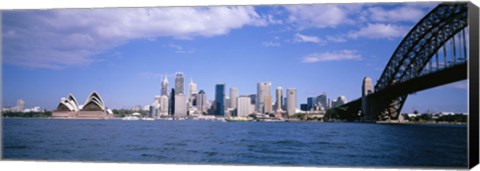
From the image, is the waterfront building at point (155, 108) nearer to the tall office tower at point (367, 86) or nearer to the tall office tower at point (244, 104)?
the tall office tower at point (244, 104)

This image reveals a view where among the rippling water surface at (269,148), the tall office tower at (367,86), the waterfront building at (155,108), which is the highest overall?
the tall office tower at (367,86)

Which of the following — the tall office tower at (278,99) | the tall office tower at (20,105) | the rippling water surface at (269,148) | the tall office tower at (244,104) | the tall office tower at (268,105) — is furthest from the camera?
the tall office tower at (244,104)

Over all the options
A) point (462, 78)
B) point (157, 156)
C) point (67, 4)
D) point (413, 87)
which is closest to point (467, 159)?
point (462, 78)

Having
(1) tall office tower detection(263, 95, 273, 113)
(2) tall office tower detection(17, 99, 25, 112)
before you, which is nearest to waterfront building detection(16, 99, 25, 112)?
(2) tall office tower detection(17, 99, 25, 112)

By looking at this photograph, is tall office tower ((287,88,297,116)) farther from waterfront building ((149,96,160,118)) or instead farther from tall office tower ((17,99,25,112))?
tall office tower ((17,99,25,112))

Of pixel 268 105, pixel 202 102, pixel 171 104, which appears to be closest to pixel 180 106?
pixel 171 104

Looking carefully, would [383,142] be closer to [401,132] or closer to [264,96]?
[401,132]

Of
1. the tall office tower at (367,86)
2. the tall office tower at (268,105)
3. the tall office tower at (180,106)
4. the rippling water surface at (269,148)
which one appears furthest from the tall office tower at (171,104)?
the tall office tower at (367,86)

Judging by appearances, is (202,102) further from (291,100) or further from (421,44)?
(421,44)

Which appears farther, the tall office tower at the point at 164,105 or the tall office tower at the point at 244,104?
the tall office tower at the point at 244,104
